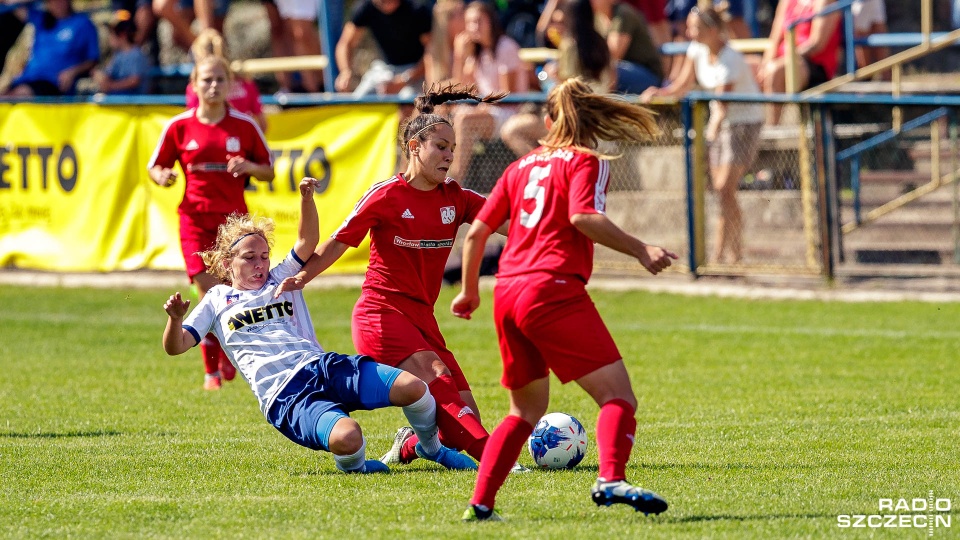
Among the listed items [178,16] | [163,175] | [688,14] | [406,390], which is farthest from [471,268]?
[178,16]

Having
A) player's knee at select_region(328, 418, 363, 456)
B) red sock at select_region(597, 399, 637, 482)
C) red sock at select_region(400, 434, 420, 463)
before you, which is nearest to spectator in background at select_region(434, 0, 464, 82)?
red sock at select_region(400, 434, 420, 463)

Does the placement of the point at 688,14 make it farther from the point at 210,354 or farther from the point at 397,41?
the point at 210,354

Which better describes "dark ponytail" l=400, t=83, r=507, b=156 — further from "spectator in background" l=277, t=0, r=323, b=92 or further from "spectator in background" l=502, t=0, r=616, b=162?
"spectator in background" l=277, t=0, r=323, b=92

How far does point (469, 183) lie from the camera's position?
14.0 m

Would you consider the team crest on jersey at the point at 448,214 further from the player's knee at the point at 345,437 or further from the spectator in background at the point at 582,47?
the spectator in background at the point at 582,47

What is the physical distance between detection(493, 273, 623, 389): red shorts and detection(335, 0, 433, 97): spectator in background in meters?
9.91

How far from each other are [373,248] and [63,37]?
455 inches

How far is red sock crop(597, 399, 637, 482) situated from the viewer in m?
5.04

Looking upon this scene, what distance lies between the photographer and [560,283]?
5.19 metres

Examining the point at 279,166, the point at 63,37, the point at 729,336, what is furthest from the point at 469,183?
the point at 63,37

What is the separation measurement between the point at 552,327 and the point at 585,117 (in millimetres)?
829

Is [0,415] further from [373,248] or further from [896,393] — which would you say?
[896,393]

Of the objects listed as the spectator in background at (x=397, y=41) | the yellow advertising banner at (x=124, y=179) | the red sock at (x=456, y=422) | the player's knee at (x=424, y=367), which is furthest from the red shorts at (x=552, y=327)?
the spectator in background at (x=397, y=41)

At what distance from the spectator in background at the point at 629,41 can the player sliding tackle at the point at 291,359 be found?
333 inches
